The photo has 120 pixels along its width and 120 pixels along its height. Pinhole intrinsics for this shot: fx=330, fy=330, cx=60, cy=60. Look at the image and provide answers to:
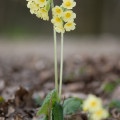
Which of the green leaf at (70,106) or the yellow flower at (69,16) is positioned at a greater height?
the yellow flower at (69,16)

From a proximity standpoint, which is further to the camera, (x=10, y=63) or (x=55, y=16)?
(x=10, y=63)

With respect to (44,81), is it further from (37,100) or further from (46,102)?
(46,102)

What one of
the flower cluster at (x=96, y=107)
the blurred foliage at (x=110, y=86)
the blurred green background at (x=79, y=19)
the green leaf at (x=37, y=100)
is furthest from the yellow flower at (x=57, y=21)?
the blurred green background at (x=79, y=19)

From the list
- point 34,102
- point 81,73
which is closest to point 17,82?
point 81,73

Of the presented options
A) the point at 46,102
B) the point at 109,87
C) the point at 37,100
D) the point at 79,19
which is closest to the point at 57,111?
the point at 46,102

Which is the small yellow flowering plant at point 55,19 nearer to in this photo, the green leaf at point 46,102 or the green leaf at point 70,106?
the green leaf at point 46,102

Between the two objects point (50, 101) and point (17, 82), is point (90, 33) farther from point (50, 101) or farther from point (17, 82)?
point (50, 101)
